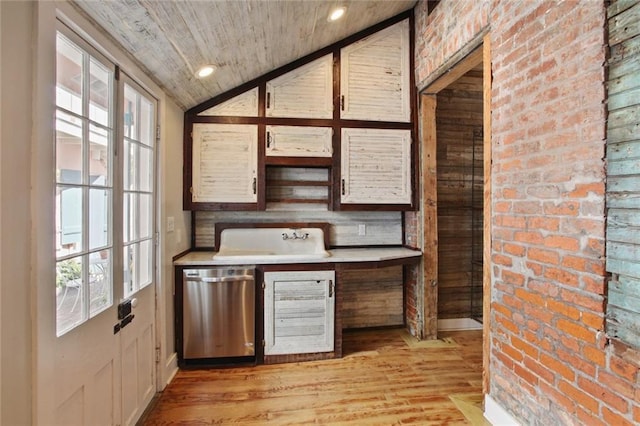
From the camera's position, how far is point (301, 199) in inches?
126

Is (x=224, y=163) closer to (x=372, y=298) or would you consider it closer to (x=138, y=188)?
(x=138, y=188)

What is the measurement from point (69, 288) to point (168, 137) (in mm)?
1509

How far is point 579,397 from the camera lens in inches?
53.8

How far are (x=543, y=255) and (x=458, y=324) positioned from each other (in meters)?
2.15

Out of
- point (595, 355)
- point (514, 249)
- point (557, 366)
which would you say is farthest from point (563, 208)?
point (557, 366)

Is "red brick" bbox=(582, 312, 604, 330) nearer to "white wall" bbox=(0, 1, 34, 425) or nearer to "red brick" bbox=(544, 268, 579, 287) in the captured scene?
"red brick" bbox=(544, 268, 579, 287)

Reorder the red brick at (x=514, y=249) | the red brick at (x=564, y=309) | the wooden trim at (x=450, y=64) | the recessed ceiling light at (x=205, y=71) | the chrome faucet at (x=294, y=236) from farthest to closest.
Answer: the chrome faucet at (x=294, y=236) < the recessed ceiling light at (x=205, y=71) < the wooden trim at (x=450, y=64) < the red brick at (x=514, y=249) < the red brick at (x=564, y=309)

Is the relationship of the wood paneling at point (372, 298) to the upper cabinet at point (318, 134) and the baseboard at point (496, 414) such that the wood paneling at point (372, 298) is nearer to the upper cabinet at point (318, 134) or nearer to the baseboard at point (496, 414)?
the upper cabinet at point (318, 134)

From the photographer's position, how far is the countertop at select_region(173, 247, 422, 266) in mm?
2557

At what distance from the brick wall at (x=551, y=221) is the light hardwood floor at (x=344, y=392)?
44 cm

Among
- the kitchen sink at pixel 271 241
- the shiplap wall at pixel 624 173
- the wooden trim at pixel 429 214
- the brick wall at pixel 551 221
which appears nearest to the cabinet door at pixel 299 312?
the kitchen sink at pixel 271 241

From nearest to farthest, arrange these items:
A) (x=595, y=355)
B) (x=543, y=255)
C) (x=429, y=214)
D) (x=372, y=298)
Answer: (x=595, y=355) → (x=543, y=255) → (x=429, y=214) → (x=372, y=298)

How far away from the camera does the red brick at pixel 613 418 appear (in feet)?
3.92

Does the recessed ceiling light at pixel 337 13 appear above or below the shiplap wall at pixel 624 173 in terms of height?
above
